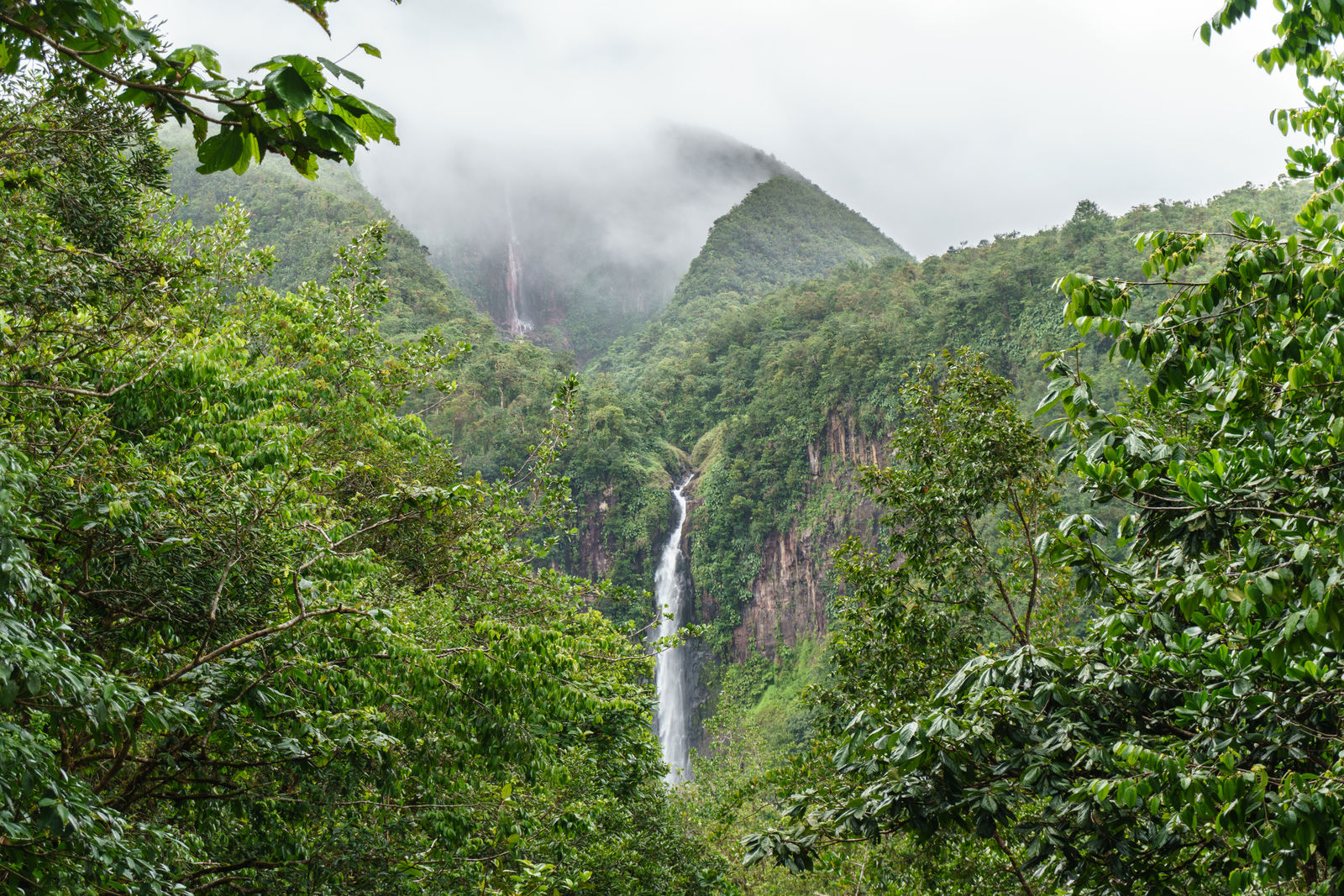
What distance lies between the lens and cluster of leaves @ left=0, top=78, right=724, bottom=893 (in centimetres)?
288

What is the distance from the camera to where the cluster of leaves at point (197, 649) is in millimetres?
2875


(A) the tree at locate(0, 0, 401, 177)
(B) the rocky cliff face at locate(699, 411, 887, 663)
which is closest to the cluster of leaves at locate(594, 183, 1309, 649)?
(B) the rocky cliff face at locate(699, 411, 887, 663)

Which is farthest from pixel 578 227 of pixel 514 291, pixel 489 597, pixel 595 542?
pixel 489 597

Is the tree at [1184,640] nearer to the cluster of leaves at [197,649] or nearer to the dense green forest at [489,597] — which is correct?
the dense green forest at [489,597]

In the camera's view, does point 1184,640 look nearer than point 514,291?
Yes

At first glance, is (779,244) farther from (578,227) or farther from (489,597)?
(489,597)

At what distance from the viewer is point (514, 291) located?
108062 mm

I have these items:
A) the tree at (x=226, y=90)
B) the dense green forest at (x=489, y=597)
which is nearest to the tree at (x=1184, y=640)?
the dense green forest at (x=489, y=597)

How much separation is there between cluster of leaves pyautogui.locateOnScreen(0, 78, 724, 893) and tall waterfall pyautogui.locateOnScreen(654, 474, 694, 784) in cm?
2859

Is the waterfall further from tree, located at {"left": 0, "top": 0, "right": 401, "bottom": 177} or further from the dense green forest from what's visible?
tree, located at {"left": 0, "top": 0, "right": 401, "bottom": 177}

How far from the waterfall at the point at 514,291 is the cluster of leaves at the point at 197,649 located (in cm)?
9331

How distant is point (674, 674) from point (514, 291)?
77.9 metres

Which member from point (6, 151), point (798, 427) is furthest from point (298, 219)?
point (6, 151)

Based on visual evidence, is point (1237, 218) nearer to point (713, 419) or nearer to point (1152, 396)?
point (1152, 396)
